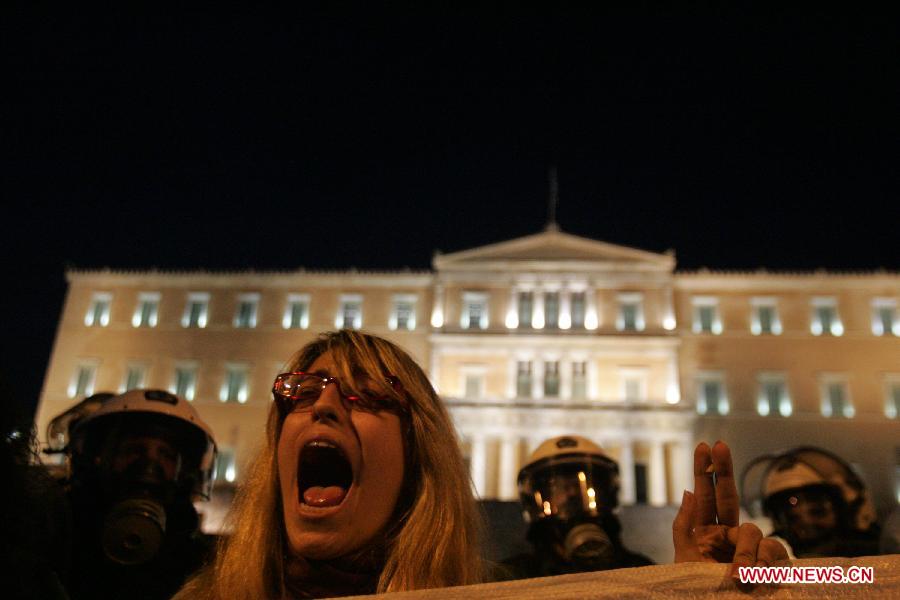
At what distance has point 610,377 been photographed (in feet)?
117

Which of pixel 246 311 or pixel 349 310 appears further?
pixel 246 311

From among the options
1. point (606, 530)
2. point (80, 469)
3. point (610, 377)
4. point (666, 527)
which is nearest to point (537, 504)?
point (606, 530)

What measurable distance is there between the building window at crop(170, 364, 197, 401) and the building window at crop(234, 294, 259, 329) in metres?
2.93

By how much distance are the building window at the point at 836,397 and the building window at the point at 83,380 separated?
32402 millimetres

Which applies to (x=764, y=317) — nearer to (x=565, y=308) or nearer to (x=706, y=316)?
(x=706, y=316)

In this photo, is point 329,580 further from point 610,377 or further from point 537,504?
point 610,377

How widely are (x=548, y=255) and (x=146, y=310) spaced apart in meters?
19.5

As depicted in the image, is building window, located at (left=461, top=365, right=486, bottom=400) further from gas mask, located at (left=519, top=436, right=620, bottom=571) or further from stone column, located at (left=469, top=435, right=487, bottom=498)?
gas mask, located at (left=519, top=436, right=620, bottom=571)

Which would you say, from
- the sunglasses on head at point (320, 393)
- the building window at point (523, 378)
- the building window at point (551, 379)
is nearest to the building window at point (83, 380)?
the building window at point (523, 378)

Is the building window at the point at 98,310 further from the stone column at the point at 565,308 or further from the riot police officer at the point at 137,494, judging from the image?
the riot police officer at the point at 137,494

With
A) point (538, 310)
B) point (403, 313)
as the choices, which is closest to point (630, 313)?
point (538, 310)

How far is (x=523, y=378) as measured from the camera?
3600cm

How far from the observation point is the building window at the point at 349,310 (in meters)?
39.2

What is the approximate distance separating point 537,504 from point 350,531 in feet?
15.1
